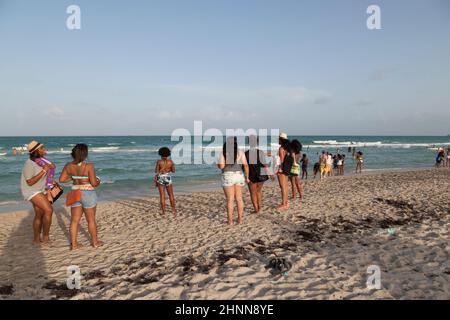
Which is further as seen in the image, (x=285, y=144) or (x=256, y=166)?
(x=285, y=144)

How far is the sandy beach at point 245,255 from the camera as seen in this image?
360 cm

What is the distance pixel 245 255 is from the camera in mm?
4707

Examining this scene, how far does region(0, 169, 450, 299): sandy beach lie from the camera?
142 inches

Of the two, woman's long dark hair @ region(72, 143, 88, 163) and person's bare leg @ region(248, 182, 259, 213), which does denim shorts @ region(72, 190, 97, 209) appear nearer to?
woman's long dark hair @ region(72, 143, 88, 163)

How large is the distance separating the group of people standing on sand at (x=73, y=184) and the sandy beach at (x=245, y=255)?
2.41 ft

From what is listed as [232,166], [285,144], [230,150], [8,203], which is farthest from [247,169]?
[8,203]

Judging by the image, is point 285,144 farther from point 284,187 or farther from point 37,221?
point 37,221

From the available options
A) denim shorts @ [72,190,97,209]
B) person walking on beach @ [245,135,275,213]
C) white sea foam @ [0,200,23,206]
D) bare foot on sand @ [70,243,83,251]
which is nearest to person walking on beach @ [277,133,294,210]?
person walking on beach @ [245,135,275,213]

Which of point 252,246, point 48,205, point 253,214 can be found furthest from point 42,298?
point 253,214

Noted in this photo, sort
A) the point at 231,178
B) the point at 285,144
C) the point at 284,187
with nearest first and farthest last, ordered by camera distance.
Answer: the point at 231,178 < the point at 285,144 < the point at 284,187

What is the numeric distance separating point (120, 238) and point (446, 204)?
28.7 feet

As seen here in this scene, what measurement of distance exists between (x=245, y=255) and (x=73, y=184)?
3.08 m

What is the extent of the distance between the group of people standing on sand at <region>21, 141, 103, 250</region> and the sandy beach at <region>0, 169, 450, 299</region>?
29.0 inches
